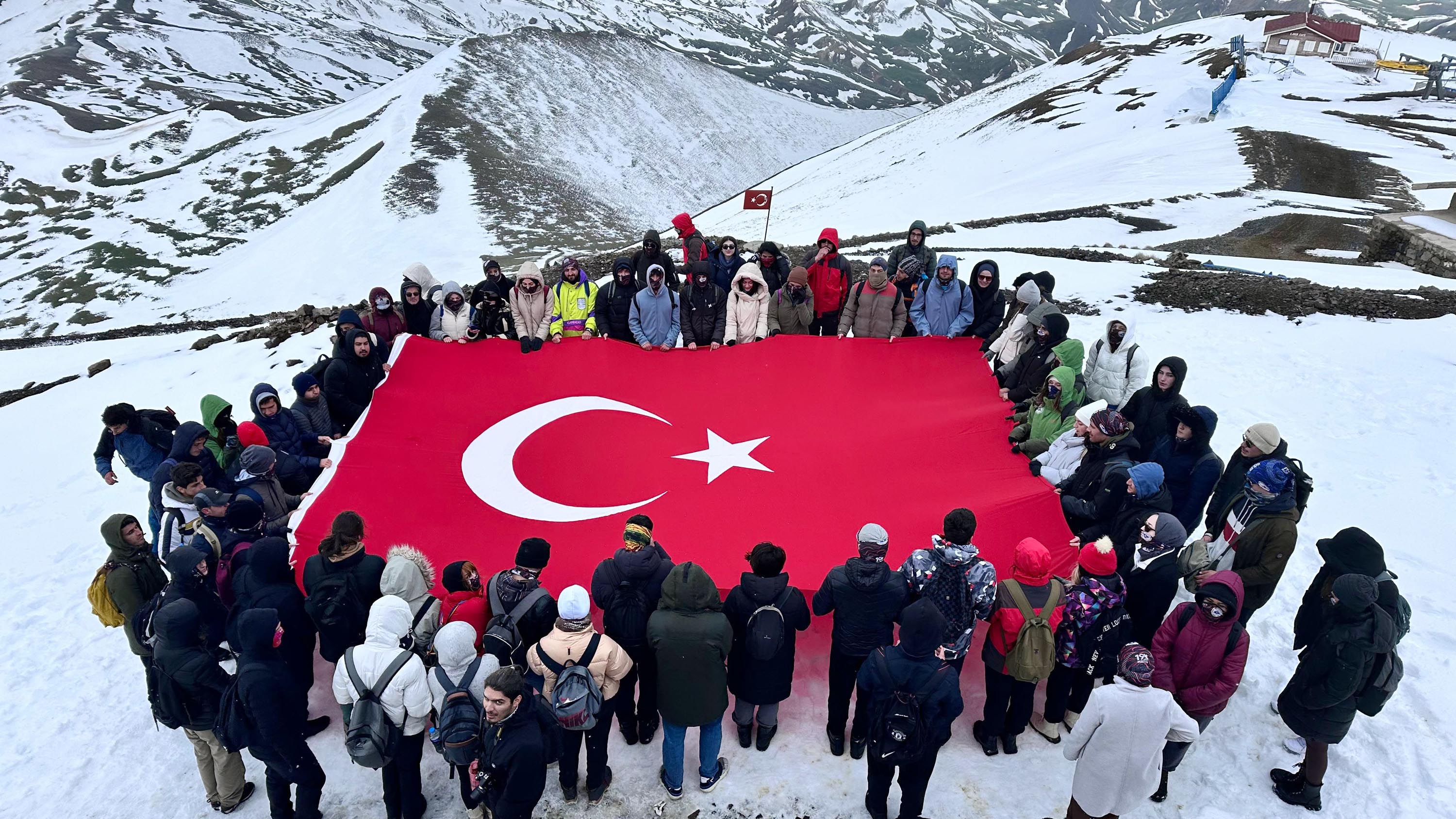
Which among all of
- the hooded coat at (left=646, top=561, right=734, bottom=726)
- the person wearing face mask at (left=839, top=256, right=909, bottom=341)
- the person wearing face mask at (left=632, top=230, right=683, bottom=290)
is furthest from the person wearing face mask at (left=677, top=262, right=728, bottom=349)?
the hooded coat at (left=646, top=561, right=734, bottom=726)

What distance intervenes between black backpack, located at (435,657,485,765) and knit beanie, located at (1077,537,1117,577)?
381 cm

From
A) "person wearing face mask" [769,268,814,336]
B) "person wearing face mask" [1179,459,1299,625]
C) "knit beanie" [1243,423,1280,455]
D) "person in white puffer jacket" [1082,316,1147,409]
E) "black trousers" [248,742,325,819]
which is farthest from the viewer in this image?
"person wearing face mask" [769,268,814,336]

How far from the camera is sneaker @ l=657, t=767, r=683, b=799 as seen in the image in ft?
16.1

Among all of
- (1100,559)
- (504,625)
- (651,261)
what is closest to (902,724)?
(1100,559)

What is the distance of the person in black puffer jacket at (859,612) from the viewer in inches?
182

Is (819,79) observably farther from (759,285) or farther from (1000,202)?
(759,285)

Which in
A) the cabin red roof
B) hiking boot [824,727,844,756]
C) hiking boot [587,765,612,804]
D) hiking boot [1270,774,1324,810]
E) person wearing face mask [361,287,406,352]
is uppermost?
the cabin red roof

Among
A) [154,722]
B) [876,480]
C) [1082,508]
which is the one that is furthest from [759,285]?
[154,722]

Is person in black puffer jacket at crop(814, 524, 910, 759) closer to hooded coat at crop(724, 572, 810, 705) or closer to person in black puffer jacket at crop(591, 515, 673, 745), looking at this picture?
hooded coat at crop(724, 572, 810, 705)

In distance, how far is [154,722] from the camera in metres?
5.64

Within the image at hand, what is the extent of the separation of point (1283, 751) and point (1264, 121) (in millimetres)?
42369

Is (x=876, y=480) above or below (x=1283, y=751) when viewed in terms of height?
above

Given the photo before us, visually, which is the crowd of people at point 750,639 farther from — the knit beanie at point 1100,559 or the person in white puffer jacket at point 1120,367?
the person in white puffer jacket at point 1120,367

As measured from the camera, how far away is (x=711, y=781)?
16.2ft
